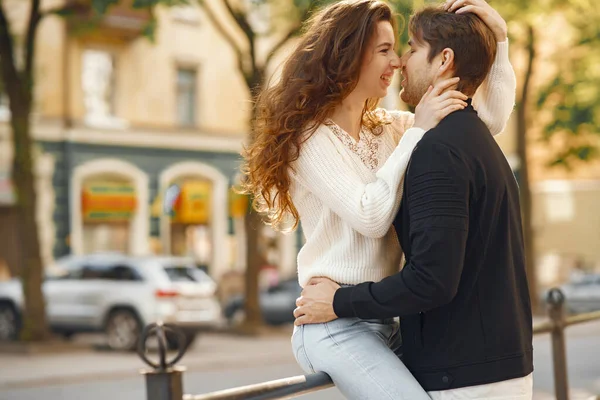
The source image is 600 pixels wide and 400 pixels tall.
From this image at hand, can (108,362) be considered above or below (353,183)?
below

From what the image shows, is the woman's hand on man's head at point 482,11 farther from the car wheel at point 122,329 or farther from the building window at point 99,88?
the building window at point 99,88

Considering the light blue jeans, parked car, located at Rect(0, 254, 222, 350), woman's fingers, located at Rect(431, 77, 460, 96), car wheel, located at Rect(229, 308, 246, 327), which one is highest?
woman's fingers, located at Rect(431, 77, 460, 96)

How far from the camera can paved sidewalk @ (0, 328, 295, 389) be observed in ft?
41.2

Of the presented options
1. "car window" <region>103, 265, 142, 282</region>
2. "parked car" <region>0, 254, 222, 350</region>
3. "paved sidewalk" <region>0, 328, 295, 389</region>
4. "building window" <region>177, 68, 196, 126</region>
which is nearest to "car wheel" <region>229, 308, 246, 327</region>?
"paved sidewalk" <region>0, 328, 295, 389</region>

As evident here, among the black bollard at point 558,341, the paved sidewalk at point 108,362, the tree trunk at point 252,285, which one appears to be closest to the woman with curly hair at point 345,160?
the black bollard at point 558,341

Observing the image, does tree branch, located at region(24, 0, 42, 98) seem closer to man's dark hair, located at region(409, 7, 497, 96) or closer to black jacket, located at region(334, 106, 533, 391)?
man's dark hair, located at region(409, 7, 497, 96)

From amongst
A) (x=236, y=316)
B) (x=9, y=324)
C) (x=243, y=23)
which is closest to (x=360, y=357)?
(x=243, y=23)

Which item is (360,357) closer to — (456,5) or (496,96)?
(496,96)

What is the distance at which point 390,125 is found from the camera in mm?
2898

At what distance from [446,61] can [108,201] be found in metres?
23.7

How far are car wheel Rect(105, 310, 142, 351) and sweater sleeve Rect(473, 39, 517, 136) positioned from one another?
13.8 m

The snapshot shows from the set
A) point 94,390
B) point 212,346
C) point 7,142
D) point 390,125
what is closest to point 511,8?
point 212,346

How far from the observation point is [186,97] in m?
27.5

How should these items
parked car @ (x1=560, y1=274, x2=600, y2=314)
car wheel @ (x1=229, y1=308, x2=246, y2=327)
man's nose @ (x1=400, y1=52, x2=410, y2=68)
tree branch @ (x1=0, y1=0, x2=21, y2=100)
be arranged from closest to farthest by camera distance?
man's nose @ (x1=400, y1=52, x2=410, y2=68)
tree branch @ (x1=0, y1=0, x2=21, y2=100)
car wheel @ (x1=229, y1=308, x2=246, y2=327)
parked car @ (x1=560, y1=274, x2=600, y2=314)
